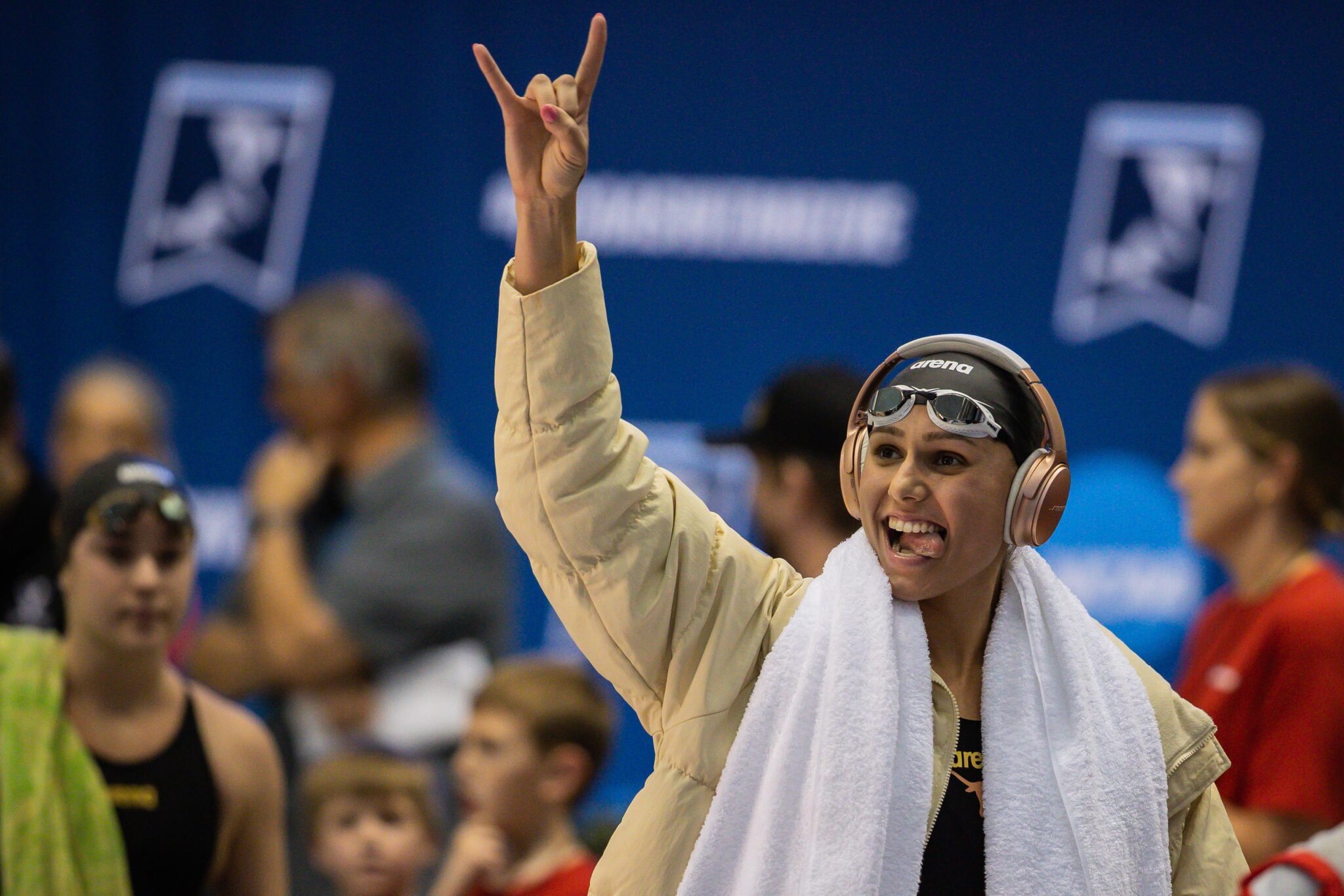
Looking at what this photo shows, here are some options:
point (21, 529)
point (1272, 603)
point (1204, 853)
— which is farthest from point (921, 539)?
point (21, 529)

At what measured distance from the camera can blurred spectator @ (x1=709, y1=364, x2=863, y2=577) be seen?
10.5 feet

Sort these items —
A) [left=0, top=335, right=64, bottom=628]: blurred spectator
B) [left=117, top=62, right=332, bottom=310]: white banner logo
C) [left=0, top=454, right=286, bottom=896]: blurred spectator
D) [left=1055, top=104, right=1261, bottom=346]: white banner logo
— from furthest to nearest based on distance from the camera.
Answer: [left=117, top=62, right=332, bottom=310]: white banner logo < [left=1055, top=104, right=1261, bottom=346]: white banner logo < [left=0, top=335, right=64, bottom=628]: blurred spectator < [left=0, top=454, right=286, bottom=896]: blurred spectator

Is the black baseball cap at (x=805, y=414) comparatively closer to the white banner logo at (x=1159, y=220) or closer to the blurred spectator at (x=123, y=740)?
the blurred spectator at (x=123, y=740)

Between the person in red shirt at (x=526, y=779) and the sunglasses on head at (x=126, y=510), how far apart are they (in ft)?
3.03

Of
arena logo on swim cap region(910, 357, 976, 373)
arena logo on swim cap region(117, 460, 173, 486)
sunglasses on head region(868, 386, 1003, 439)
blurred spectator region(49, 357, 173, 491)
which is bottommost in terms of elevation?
blurred spectator region(49, 357, 173, 491)

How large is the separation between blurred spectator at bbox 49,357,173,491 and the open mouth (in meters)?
3.43

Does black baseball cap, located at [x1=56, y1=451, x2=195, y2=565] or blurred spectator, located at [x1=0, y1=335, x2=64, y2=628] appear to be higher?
black baseball cap, located at [x1=56, y1=451, x2=195, y2=565]

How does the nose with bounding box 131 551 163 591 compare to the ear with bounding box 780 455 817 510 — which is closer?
the nose with bounding box 131 551 163 591

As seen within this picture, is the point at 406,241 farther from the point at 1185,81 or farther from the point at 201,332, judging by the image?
the point at 1185,81

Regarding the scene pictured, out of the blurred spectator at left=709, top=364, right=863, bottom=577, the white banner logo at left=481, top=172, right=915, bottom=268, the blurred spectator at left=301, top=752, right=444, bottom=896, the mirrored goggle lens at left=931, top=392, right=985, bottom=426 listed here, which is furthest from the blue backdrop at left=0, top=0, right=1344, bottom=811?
the mirrored goggle lens at left=931, top=392, right=985, bottom=426

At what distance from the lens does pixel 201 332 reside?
19.7ft

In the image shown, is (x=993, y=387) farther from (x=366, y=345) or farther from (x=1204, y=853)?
(x=366, y=345)

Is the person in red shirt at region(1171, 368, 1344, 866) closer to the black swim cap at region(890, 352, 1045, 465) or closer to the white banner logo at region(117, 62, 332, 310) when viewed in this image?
the black swim cap at region(890, 352, 1045, 465)

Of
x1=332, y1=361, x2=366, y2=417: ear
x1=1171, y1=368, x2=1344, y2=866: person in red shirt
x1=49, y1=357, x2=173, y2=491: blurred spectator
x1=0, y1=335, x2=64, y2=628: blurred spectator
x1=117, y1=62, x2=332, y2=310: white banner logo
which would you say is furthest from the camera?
x1=117, y1=62, x2=332, y2=310: white banner logo
